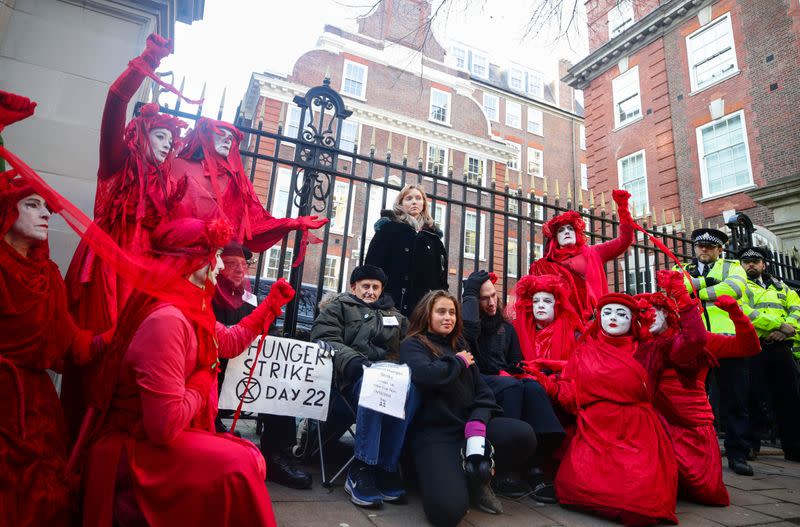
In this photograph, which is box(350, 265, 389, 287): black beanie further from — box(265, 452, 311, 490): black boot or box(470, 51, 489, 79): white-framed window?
box(470, 51, 489, 79): white-framed window

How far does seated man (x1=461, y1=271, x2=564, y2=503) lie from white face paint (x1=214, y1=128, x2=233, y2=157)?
223 centimetres

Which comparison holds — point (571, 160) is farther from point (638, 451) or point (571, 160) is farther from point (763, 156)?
point (638, 451)

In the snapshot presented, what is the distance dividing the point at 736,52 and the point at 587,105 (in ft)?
16.5

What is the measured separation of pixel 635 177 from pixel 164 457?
17170 mm

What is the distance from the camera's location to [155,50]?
2561 mm

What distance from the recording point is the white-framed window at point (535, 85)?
33469 millimetres

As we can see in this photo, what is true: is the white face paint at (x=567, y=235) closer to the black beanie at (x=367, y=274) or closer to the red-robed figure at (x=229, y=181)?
the black beanie at (x=367, y=274)

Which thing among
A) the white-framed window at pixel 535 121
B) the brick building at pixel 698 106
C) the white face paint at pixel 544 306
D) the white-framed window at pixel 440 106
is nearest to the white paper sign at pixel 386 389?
the white face paint at pixel 544 306

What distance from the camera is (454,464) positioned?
277cm

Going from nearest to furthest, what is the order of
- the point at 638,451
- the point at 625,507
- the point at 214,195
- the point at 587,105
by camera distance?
the point at 625,507 → the point at 638,451 → the point at 214,195 → the point at 587,105

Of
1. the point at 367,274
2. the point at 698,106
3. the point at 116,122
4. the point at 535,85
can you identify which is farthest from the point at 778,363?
the point at 535,85

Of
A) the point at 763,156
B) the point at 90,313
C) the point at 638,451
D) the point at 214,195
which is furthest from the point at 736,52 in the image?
the point at 90,313

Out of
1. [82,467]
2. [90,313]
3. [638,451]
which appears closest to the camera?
[82,467]

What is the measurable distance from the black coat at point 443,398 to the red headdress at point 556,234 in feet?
6.81
